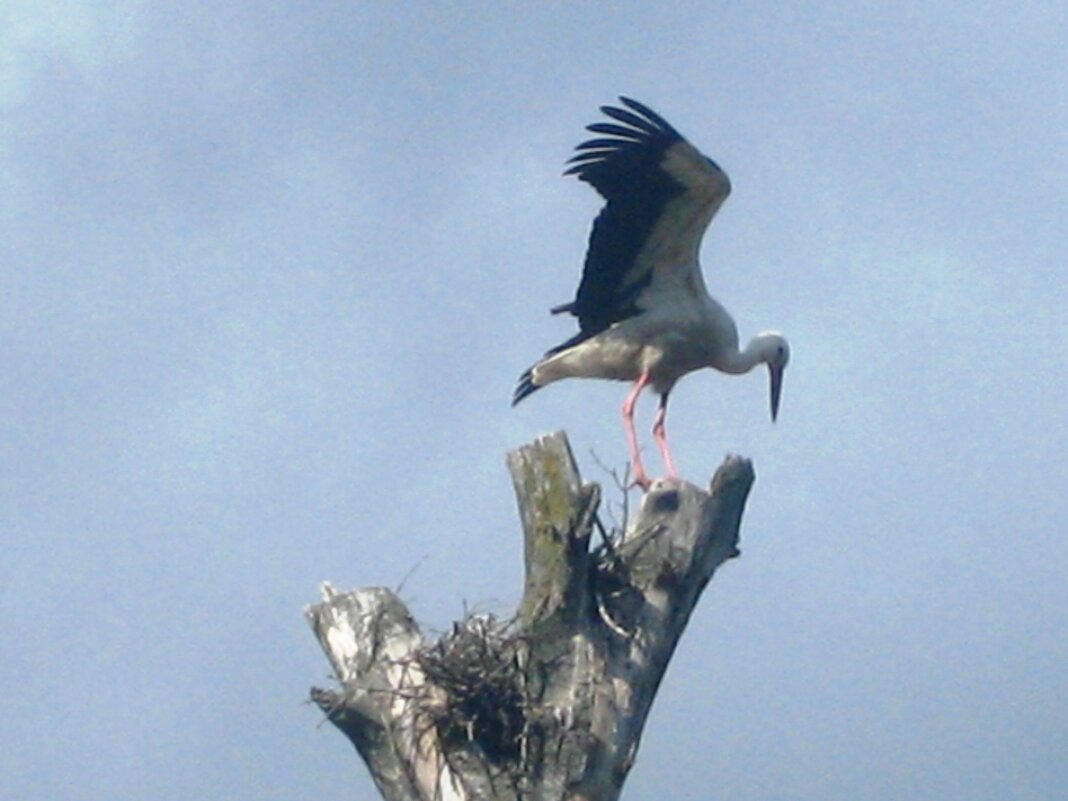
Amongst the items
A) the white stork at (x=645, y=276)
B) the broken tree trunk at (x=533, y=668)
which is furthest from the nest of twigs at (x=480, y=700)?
the white stork at (x=645, y=276)

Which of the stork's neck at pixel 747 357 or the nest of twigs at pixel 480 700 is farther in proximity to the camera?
the stork's neck at pixel 747 357

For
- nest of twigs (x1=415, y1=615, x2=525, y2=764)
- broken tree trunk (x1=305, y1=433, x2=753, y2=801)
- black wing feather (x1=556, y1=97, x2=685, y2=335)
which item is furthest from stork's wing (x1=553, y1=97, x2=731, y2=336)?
nest of twigs (x1=415, y1=615, x2=525, y2=764)

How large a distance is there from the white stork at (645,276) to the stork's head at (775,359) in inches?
7.2

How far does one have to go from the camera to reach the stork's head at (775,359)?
41.5 feet

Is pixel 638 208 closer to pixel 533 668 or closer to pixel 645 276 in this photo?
pixel 645 276

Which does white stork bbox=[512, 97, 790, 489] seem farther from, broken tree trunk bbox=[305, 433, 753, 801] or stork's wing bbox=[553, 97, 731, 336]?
broken tree trunk bbox=[305, 433, 753, 801]

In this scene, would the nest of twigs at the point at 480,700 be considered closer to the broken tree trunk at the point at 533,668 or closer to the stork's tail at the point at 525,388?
the broken tree trunk at the point at 533,668

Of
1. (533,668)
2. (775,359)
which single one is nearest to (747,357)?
(775,359)

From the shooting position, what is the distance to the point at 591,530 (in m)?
6.95

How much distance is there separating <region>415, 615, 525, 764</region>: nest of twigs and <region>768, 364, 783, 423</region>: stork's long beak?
20.9 ft

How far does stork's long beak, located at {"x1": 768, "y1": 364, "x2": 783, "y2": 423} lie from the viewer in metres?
Result: 12.9

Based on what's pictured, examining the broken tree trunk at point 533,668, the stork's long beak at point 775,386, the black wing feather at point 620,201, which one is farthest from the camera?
the stork's long beak at point 775,386

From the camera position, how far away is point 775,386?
13055mm

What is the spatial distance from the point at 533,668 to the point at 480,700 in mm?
218
